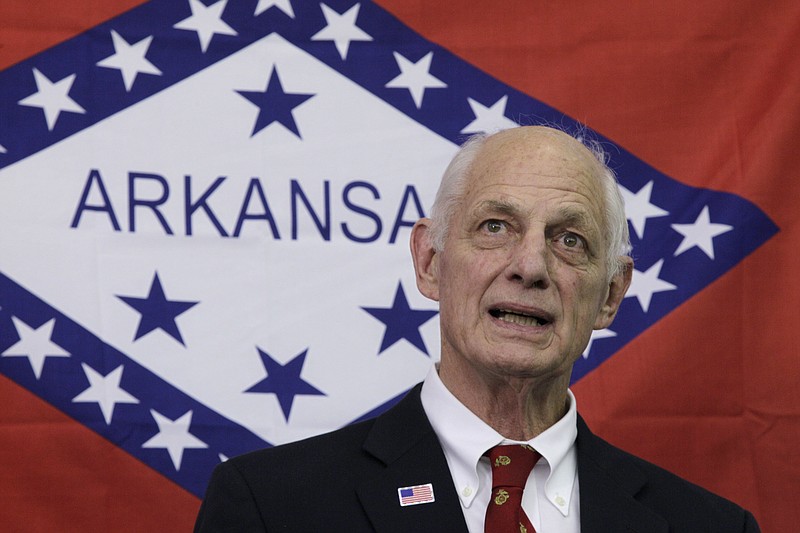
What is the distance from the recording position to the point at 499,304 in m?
1.91

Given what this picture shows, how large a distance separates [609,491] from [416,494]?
0.35m

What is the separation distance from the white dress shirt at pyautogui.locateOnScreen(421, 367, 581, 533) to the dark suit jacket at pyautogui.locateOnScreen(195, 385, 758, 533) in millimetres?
28

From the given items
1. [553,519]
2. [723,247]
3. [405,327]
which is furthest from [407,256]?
[553,519]

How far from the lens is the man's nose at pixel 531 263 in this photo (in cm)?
189

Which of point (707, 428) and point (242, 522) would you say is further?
point (707, 428)

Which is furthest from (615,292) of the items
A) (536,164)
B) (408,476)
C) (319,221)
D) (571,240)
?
(319,221)

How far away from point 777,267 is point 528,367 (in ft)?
4.18

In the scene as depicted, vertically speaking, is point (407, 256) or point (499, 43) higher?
point (499, 43)

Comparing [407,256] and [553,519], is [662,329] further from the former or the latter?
[553,519]

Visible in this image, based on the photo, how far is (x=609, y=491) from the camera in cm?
196

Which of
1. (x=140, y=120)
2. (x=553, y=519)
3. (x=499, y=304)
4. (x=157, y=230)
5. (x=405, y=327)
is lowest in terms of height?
(x=553, y=519)

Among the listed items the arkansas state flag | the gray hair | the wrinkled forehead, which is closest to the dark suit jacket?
the gray hair

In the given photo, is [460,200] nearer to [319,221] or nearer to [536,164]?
[536,164]

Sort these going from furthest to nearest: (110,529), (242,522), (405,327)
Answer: (405,327)
(110,529)
(242,522)
